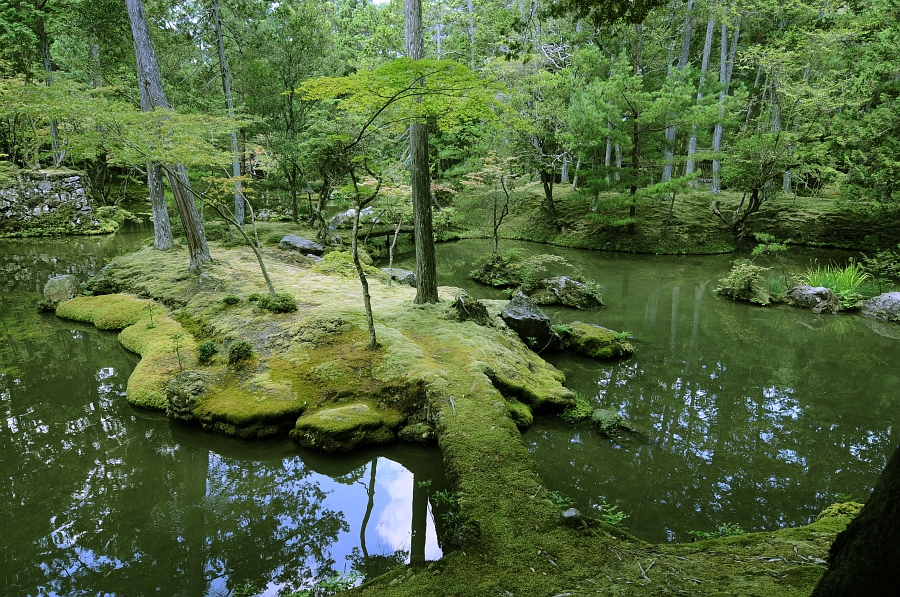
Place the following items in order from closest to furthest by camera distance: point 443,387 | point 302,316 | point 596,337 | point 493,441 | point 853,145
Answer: point 493,441, point 443,387, point 302,316, point 596,337, point 853,145

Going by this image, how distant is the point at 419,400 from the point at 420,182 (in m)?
4.15

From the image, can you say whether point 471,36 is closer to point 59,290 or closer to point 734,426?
point 59,290

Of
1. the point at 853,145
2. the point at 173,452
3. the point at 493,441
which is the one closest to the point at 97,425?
the point at 173,452

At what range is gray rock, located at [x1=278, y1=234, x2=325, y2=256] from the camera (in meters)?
15.5

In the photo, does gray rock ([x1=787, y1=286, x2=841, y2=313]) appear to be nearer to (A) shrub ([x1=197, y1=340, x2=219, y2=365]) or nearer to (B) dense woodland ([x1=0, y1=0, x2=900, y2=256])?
(B) dense woodland ([x1=0, y1=0, x2=900, y2=256])

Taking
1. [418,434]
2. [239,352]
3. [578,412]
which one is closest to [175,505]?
[418,434]

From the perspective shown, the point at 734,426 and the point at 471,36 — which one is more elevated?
the point at 471,36

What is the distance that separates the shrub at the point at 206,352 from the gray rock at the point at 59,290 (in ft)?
21.3

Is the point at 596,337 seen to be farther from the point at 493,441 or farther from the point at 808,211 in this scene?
the point at 808,211

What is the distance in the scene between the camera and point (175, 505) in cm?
464

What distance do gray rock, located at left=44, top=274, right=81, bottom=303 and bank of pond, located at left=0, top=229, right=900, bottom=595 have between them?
5.88 ft

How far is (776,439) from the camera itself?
6.04 meters

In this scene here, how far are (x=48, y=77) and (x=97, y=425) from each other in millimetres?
20618

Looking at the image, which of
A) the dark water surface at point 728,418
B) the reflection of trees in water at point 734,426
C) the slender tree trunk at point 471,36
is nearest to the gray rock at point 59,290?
the dark water surface at point 728,418
